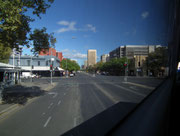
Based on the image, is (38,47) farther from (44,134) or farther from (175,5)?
(175,5)

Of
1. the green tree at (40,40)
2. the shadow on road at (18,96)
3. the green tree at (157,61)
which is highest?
the green tree at (40,40)

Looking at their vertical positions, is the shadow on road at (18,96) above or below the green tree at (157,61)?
below

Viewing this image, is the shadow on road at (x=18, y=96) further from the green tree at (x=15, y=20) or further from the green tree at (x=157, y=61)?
the green tree at (x=157, y=61)

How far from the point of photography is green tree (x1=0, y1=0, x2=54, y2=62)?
4.34m

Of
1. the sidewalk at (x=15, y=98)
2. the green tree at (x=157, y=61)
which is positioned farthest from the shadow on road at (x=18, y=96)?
the green tree at (x=157, y=61)

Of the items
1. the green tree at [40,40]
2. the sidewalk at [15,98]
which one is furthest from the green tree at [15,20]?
the sidewalk at [15,98]

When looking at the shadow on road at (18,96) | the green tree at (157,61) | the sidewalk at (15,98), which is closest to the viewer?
the green tree at (157,61)

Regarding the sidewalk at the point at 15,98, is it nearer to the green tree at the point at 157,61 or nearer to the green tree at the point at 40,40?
the green tree at the point at 40,40

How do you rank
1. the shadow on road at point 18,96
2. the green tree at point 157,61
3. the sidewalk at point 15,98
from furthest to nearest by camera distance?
the shadow on road at point 18,96 → the sidewalk at point 15,98 → the green tree at point 157,61

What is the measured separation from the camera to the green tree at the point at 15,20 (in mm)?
4338

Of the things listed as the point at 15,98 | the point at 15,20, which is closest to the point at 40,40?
the point at 15,20

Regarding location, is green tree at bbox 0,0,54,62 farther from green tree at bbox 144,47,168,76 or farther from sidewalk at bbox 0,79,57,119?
green tree at bbox 144,47,168,76

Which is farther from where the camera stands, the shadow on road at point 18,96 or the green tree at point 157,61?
the shadow on road at point 18,96

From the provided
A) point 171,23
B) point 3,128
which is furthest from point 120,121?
point 171,23
